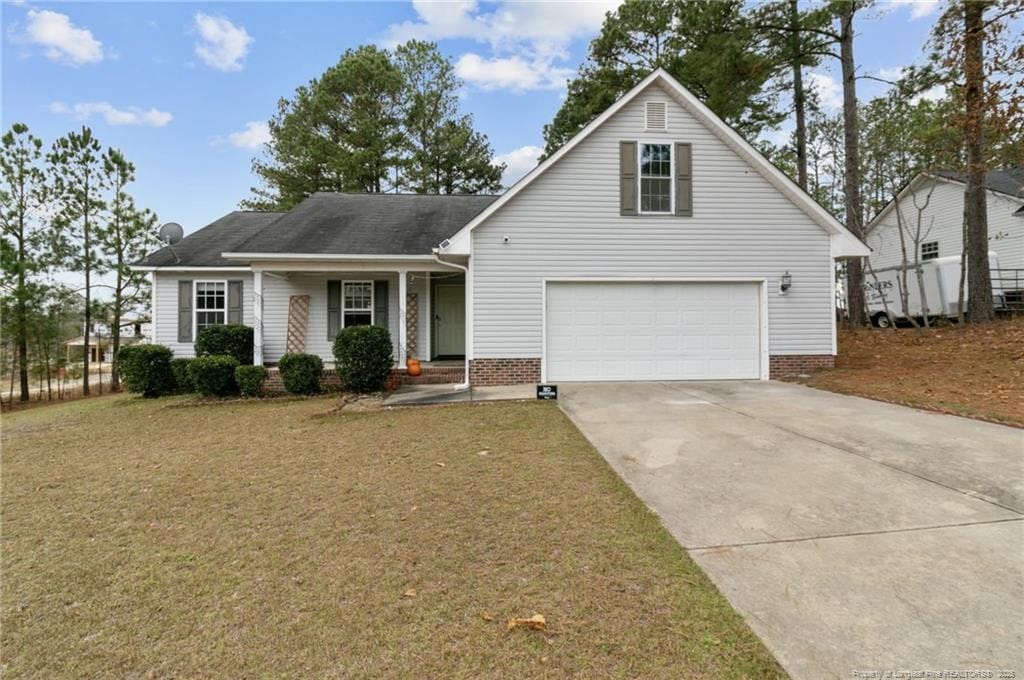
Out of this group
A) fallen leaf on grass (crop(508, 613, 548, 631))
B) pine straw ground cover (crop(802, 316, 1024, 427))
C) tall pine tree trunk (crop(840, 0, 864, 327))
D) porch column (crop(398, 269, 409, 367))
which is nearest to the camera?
fallen leaf on grass (crop(508, 613, 548, 631))

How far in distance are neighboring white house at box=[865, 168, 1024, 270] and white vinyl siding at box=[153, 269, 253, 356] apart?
19.9m

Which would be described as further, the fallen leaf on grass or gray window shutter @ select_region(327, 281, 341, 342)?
gray window shutter @ select_region(327, 281, 341, 342)

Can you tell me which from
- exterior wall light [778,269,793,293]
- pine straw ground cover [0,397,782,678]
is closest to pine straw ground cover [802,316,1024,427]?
exterior wall light [778,269,793,293]

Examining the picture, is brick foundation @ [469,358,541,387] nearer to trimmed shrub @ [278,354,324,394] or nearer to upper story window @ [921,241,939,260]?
trimmed shrub @ [278,354,324,394]

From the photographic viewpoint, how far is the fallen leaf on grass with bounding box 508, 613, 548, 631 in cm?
219

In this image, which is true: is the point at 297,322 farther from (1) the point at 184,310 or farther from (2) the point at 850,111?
(2) the point at 850,111

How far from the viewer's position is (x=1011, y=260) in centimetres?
1705

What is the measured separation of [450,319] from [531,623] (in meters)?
10.5

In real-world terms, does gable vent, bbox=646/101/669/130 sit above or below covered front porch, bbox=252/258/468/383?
above

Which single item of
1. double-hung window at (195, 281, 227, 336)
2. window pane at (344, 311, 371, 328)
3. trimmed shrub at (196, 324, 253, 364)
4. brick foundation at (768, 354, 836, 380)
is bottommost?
brick foundation at (768, 354, 836, 380)

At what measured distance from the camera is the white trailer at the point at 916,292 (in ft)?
50.1

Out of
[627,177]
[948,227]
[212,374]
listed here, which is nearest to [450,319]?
[212,374]

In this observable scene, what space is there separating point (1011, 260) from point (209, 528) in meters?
24.9

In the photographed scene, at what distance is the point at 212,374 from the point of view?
30.9 ft
